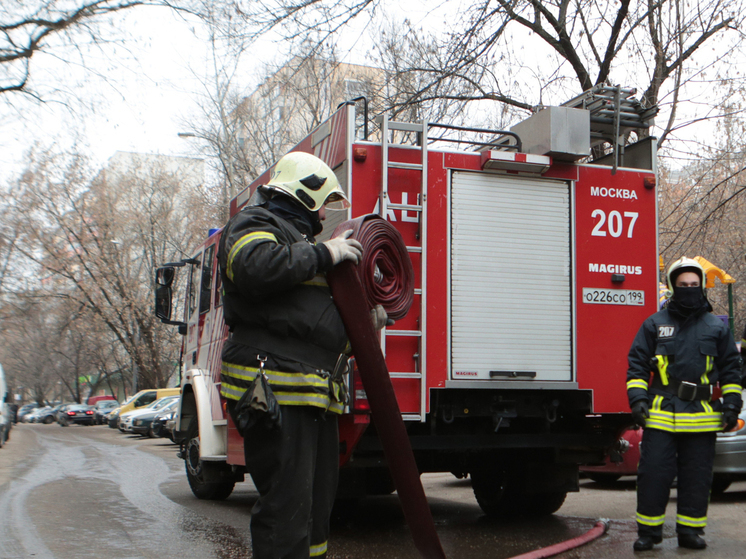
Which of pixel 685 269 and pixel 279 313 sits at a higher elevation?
pixel 685 269

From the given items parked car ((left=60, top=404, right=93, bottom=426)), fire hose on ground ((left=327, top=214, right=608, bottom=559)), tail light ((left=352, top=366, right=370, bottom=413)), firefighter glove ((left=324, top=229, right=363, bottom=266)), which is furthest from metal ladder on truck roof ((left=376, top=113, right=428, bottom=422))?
parked car ((left=60, top=404, right=93, bottom=426))

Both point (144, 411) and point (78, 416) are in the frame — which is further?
point (78, 416)

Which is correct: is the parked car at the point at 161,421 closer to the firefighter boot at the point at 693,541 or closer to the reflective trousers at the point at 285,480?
the firefighter boot at the point at 693,541

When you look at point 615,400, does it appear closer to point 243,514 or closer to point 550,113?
point 550,113

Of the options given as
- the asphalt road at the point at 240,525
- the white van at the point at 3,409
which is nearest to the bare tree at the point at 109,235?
the white van at the point at 3,409

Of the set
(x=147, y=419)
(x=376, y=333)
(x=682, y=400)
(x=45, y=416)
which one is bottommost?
(x=45, y=416)

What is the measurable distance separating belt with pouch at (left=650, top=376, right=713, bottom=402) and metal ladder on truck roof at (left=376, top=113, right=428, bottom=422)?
1.66 m

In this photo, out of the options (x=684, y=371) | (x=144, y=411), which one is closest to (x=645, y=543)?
(x=684, y=371)

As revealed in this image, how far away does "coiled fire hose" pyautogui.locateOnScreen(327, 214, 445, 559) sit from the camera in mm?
3324

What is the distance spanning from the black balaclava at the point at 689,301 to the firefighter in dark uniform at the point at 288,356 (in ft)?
10.2

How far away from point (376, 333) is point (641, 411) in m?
2.73

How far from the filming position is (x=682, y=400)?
537 centimetres

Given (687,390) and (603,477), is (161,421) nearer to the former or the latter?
(603,477)

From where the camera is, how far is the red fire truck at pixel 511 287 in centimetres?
571
